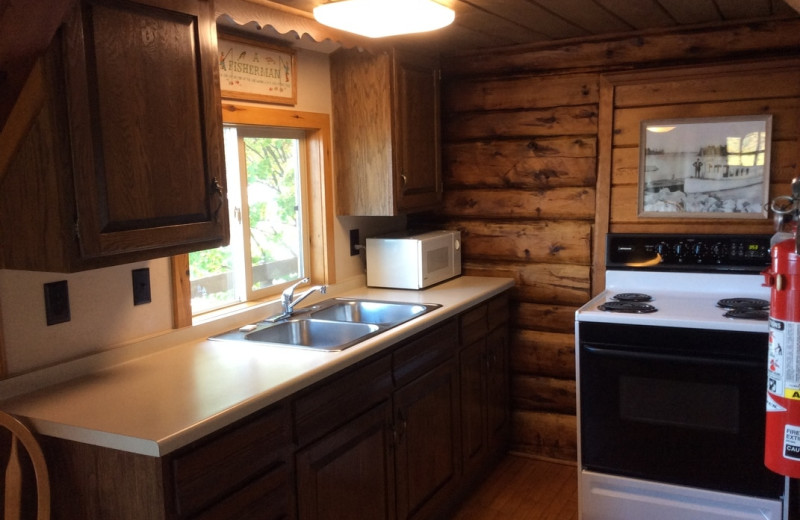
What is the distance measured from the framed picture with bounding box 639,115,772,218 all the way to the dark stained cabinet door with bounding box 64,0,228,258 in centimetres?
195

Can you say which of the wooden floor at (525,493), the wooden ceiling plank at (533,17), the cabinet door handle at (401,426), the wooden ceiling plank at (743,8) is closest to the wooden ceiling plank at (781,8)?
the wooden ceiling plank at (743,8)

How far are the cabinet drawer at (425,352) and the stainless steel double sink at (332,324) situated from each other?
92mm

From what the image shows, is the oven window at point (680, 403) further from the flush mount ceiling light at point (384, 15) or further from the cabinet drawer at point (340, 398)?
the flush mount ceiling light at point (384, 15)

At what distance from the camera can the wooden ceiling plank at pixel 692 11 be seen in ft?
8.30

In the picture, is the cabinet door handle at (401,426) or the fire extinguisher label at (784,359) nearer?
the fire extinguisher label at (784,359)

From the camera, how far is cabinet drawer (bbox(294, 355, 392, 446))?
194 centimetres

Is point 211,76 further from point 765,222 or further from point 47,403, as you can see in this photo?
point 765,222

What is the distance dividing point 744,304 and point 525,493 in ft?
4.13

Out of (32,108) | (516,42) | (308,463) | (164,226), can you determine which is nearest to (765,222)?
(516,42)

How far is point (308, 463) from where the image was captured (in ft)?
6.40

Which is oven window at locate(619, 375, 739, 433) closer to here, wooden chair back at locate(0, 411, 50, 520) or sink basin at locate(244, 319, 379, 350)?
sink basin at locate(244, 319, 379, 350)

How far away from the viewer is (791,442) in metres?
1.69

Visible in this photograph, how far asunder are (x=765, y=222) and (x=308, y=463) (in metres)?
2.14

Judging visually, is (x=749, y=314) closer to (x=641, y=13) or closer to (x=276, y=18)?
(x=641, y=13)
